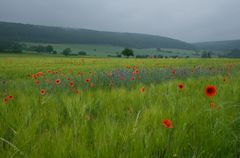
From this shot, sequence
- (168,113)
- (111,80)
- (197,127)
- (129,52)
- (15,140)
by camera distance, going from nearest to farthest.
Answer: (15,140) → (197,127) → (168,113) → (111,80) → (129,52)

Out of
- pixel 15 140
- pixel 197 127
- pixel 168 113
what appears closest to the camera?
pixel 15 140

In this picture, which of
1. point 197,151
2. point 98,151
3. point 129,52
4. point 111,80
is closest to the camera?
point 98,151

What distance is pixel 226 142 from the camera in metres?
1.34

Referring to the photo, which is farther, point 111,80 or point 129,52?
point 129,52

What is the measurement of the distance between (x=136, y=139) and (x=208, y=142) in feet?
1.68

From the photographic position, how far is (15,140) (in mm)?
1357

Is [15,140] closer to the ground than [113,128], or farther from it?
closer to the ground

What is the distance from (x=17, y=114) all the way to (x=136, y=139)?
1185mm

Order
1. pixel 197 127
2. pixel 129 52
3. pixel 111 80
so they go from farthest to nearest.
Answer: pixel 129 52, pixel 111 80, pixel 197 127

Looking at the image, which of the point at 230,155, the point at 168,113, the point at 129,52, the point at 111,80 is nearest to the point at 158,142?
the point at 230,155

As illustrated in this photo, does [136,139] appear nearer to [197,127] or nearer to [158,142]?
[158,142]

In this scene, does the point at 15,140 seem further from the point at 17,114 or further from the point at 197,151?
the point at 197,151

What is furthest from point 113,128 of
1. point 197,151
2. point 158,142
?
point 197,151

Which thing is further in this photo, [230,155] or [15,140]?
[15,140]
